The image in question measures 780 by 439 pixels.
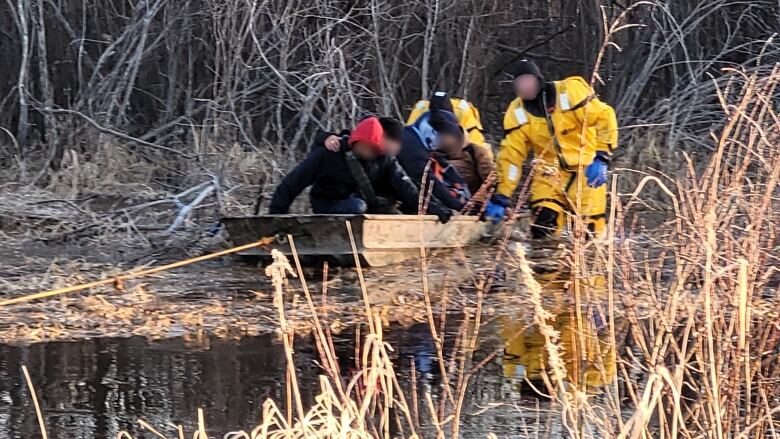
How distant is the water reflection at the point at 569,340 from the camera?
372 cm

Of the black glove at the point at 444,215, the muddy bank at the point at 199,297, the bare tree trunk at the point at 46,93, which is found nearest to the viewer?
the muddy bank at the point at 199,297

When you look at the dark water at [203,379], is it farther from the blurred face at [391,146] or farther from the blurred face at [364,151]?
the blurred face at [391,146]

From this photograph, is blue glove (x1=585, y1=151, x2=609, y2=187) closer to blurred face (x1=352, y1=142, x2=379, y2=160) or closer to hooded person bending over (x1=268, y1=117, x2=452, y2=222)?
hooded person bending over (x1=268, y1=117, x2=452, y2=222)

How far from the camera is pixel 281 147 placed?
47.6 ft

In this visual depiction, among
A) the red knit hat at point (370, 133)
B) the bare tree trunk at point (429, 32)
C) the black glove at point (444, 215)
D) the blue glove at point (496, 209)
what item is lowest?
the blue glove at point (496, 209)

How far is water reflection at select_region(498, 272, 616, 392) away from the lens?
372cm

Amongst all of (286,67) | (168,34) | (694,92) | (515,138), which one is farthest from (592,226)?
(168,34)

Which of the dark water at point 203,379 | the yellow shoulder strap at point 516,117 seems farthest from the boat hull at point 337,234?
the yellow shoulder strap at point 516,117

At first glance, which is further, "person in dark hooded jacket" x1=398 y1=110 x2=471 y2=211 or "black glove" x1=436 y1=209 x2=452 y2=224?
"person in dark hooded jacket" x1=398 y1=110 x2=471 y2=211

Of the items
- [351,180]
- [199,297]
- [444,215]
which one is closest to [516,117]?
[444,215]

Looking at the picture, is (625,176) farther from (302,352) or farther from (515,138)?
(302,352)

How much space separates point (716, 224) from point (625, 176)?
929cm

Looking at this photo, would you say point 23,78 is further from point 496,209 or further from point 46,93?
point 496,209

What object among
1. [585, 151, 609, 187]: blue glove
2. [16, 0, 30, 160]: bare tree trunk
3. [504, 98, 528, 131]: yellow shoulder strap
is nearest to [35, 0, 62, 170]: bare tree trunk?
[16, 0, 30, 160]: bare tree trunk
